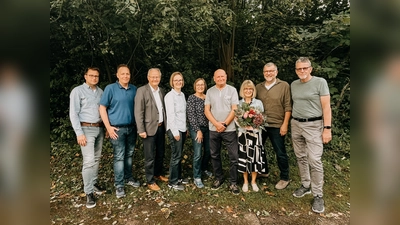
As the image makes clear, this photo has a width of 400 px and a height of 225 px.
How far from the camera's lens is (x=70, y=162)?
530 cm

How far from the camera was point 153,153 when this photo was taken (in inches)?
146

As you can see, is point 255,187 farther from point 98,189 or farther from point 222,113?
point 98,189

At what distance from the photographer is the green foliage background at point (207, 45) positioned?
4.60 m

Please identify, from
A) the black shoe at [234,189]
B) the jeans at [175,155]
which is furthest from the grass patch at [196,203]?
the jeans at [175,155]

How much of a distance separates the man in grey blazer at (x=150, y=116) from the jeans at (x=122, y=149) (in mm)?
203

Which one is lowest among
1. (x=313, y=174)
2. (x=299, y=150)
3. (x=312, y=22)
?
(x=313, y=174)

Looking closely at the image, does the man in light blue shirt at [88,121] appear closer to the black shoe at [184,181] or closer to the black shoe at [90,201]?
the black shoe at [90,201]

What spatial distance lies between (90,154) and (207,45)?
450cm
